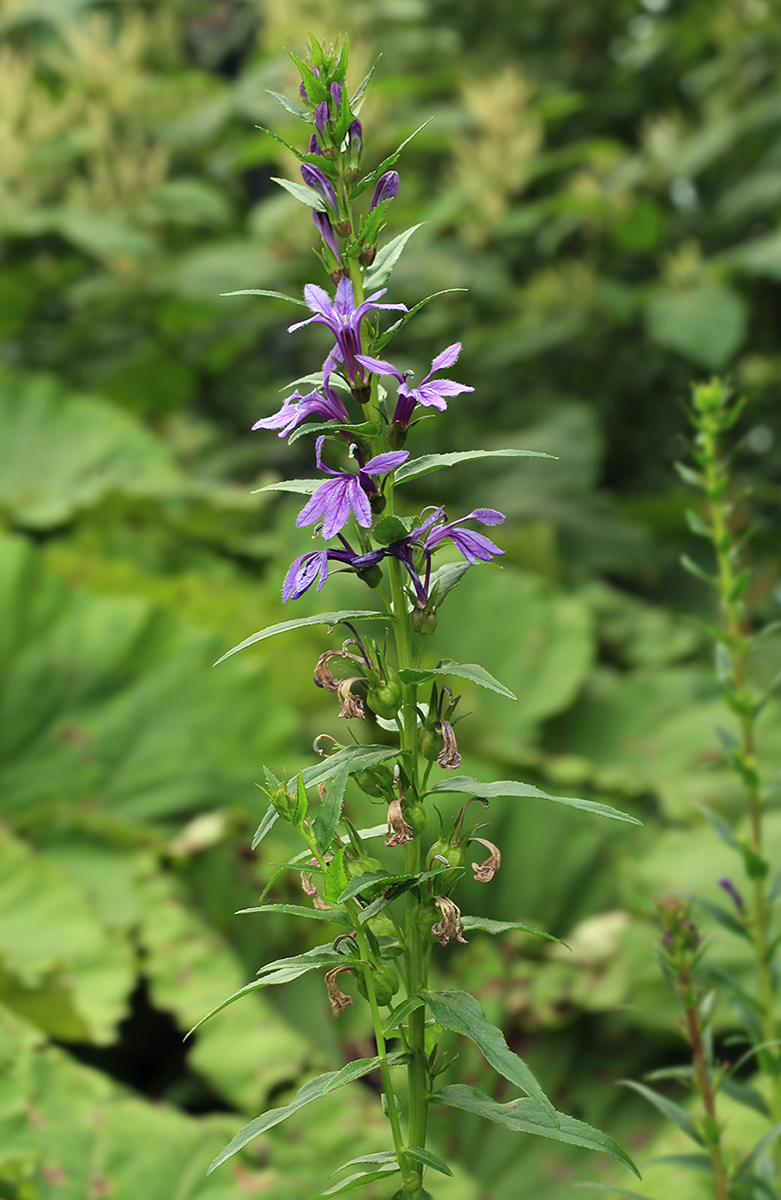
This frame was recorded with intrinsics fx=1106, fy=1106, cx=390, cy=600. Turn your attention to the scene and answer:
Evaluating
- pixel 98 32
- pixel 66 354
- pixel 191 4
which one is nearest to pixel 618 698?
pixel 66 354

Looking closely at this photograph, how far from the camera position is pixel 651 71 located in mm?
3131

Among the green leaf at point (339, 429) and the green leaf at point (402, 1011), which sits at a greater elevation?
the green leaf at point (339, 429)

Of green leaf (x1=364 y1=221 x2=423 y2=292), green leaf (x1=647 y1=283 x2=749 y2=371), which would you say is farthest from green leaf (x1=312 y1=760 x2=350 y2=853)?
green leaf (x1=647 y1=283 x2=749 y2=371)

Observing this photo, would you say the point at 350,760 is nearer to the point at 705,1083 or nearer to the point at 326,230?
the point at 326,230

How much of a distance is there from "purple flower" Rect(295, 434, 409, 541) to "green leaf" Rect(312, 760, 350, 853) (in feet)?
0.33

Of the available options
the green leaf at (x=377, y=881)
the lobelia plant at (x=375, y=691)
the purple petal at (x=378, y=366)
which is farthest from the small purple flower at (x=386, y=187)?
the green leaf at (x=377, y=881)

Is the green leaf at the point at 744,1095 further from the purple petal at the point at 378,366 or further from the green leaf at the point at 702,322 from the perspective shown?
the green leaf at the point at 702,322

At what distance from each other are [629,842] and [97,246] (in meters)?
1.62

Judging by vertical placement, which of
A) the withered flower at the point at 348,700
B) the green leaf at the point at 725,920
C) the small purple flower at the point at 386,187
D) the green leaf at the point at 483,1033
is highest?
the small purple flower at the point at 386,187

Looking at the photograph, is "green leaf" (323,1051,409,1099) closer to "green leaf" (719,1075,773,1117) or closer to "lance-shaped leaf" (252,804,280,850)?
"lance-shaped leaf" (252,804,280,850)

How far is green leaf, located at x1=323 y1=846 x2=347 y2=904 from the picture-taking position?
47cm

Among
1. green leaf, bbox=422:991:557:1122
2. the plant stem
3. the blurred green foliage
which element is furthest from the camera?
the blurred green foliage

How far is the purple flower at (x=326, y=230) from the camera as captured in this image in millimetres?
492

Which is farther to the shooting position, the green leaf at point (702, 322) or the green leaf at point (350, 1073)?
the green leaf at point (702, 322)
